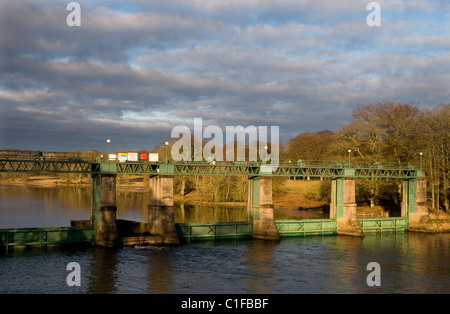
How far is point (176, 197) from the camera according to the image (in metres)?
115

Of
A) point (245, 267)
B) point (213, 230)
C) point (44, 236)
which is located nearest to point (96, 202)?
point (44, 236)

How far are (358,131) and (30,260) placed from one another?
5876 centimetres

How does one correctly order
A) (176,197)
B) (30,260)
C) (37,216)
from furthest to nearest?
(176,197)
(37,216)
(30,260)

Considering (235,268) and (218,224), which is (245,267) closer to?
(235,268)

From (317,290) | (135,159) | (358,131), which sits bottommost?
(317,290)

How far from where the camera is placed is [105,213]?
47.2 meters

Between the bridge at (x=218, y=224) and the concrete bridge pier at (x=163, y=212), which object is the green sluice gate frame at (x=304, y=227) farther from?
the concrete bridge pier at (x=163, y=212)

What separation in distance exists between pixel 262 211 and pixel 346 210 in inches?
452

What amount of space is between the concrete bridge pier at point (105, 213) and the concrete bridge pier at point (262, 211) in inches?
641

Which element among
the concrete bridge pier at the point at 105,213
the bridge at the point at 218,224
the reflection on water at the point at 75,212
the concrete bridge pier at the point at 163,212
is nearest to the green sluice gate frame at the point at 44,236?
the bridge at the point at 218,224

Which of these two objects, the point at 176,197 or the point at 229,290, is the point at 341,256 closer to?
the point at 229,290

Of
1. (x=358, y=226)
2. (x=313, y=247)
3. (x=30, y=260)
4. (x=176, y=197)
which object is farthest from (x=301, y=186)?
(x=30, y=260)

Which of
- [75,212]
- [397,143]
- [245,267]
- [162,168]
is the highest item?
[397,143]

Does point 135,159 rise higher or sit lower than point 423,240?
higher
